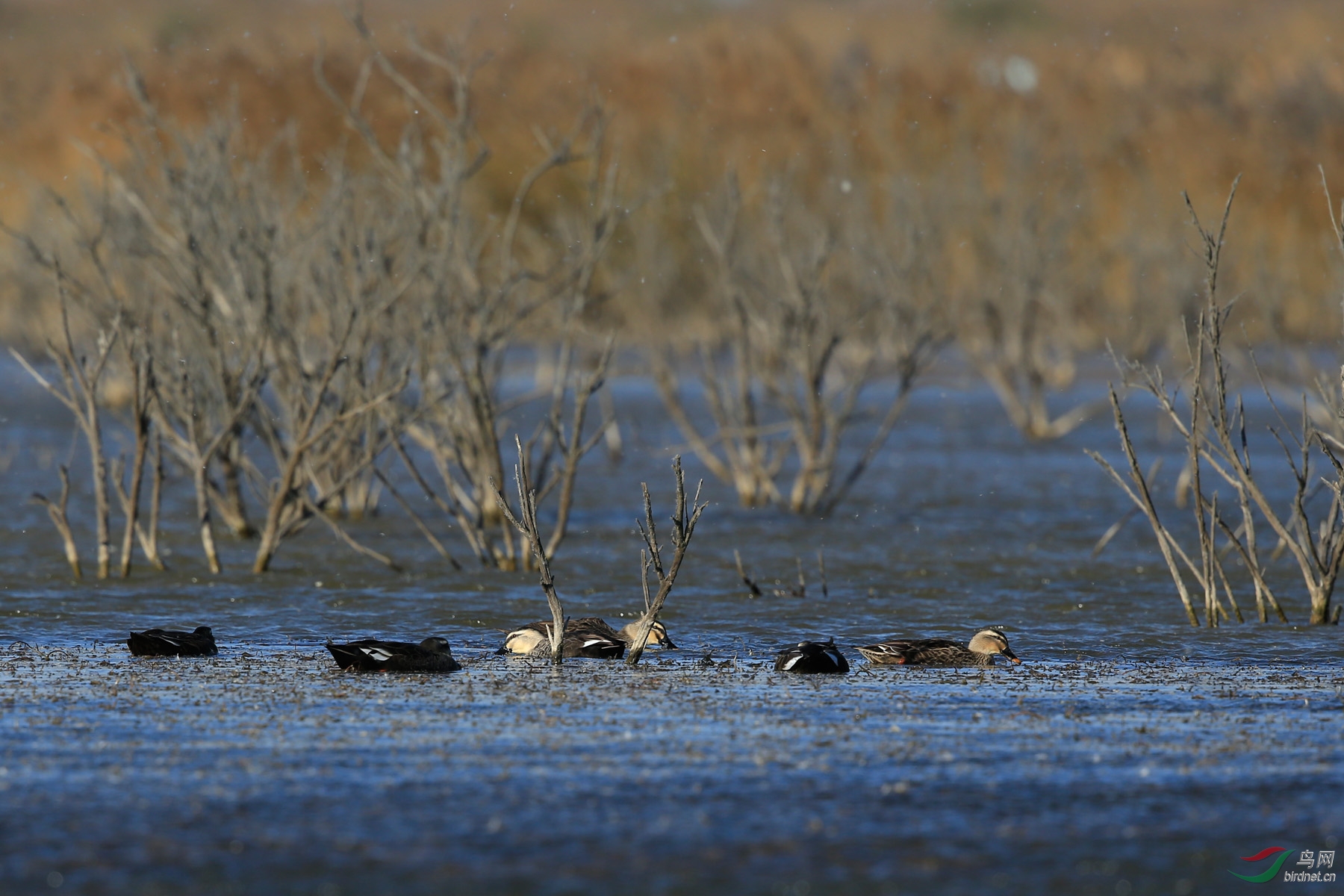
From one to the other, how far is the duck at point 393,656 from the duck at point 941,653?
1806mm

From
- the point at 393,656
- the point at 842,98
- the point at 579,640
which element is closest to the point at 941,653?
the point at 579,640

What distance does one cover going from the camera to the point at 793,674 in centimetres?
743

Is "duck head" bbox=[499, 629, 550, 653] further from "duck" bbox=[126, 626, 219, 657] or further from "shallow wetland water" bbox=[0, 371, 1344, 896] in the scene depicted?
"duck" bbox=[126, 626, 219, 657]

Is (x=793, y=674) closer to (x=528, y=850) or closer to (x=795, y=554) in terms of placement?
(x=528, y=850)

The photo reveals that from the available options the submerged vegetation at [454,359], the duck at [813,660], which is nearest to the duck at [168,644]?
the submerged vegetation at [454,359]

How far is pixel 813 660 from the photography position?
7379 mm

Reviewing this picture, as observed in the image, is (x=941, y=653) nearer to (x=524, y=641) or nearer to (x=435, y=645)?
(x=524, y=641)

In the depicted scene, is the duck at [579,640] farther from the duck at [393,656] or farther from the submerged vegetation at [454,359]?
the duck at [393,656]

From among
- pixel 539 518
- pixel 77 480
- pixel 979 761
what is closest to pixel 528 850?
pixel 979 761

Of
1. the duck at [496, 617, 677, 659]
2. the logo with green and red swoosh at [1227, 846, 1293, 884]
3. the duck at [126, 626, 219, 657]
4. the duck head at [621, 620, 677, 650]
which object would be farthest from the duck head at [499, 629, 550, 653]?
the logo with green and red swoosh at [1227, 846, 1293, 884]

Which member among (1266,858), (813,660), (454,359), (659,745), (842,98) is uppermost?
(842,98)

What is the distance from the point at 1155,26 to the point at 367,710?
8089 cm

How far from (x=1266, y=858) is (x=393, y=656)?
3.68 meters

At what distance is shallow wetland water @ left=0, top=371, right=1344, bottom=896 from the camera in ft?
15.2
